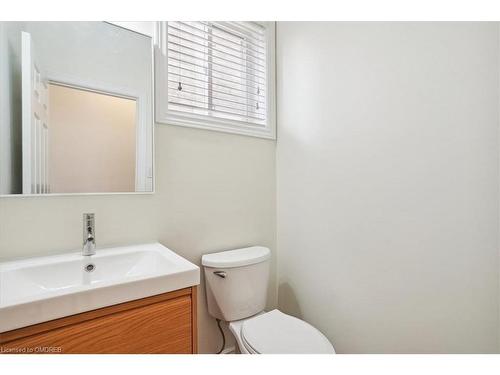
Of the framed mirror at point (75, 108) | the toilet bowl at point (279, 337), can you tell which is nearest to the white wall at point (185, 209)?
the framed mirror at point (75, 108)

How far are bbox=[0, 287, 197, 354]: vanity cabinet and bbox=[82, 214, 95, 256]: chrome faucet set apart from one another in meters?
0.40

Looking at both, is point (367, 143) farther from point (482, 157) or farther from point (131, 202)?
point (131, 202)

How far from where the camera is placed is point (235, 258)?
133 centimetres

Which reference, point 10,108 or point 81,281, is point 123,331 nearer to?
point 81,281

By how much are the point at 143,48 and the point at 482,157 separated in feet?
4.65

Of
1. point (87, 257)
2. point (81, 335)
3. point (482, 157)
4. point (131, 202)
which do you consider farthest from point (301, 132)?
point (81, 335)

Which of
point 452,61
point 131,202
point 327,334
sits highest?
point 452,61

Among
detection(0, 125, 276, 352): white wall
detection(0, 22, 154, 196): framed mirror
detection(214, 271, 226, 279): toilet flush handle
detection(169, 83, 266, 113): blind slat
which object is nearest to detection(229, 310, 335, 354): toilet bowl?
detection(214, 271, 226, 279): toilet flush handle

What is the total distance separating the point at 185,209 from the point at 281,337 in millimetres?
721

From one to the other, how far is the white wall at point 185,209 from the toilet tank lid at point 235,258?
7 cm

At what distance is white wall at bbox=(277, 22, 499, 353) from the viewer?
36.3 inches

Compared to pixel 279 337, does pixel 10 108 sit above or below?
above

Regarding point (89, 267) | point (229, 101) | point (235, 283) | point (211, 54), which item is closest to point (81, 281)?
point (89, 267)

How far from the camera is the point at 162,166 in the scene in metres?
1.29
